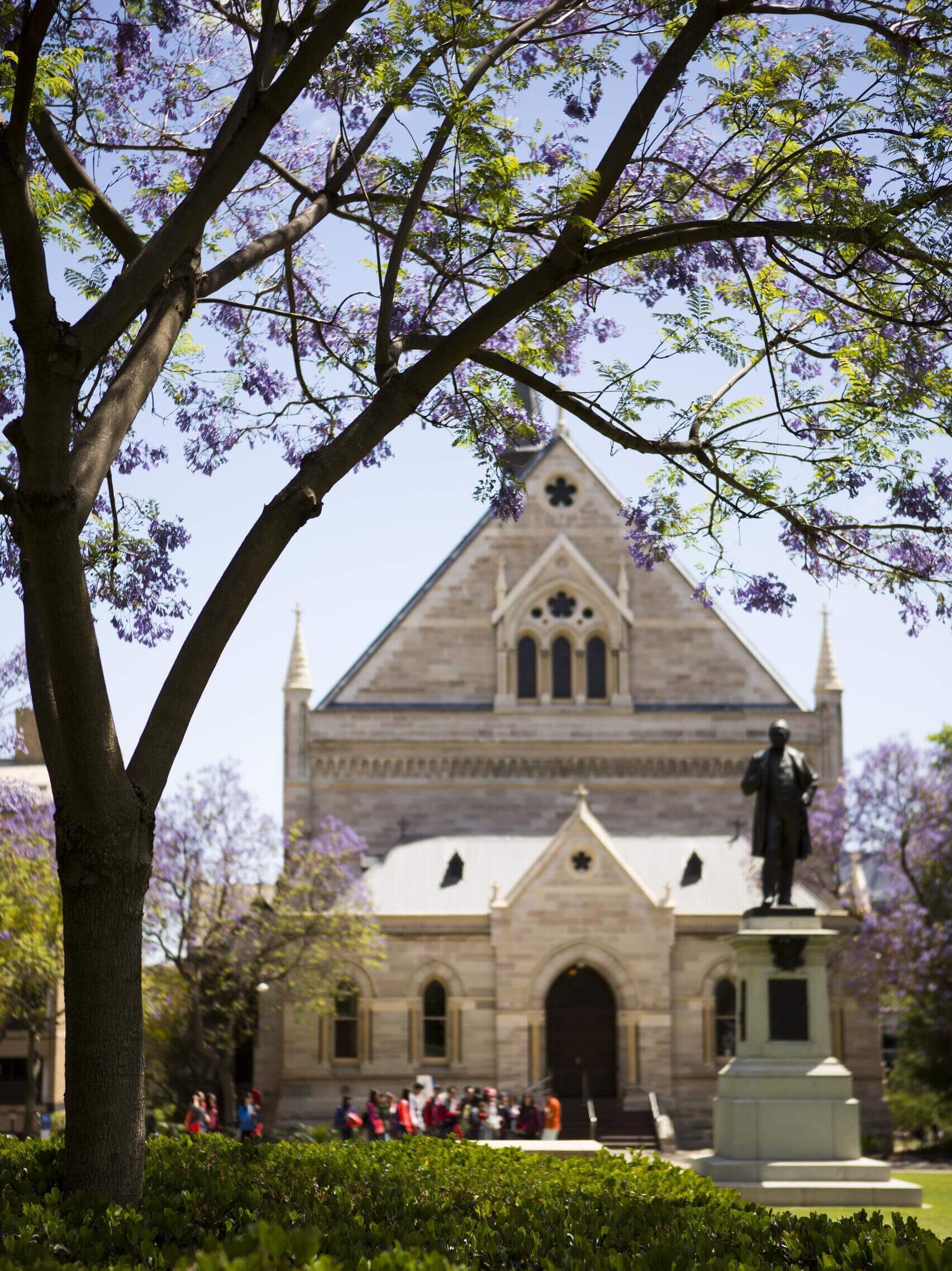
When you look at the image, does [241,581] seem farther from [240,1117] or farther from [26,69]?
[240,1117]

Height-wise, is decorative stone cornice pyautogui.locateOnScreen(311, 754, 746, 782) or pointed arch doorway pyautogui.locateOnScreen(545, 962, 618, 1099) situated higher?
decorative stone cornice pyautogui.locateOnScreen(311, 754, 746, 782)

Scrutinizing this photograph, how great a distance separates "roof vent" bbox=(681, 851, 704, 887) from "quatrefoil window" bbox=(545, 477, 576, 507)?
38.5 ft

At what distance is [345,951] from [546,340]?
29193 mm

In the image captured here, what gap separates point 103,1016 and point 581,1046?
33.6 meters

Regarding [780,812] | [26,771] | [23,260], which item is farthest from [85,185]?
[26,771]

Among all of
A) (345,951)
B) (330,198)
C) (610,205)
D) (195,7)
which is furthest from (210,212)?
(345,951)

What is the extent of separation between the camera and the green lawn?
16.7 meters

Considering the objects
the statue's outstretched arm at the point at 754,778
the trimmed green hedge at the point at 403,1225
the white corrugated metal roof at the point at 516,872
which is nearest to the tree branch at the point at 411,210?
the trimmed green hedge at the point at 403,1225

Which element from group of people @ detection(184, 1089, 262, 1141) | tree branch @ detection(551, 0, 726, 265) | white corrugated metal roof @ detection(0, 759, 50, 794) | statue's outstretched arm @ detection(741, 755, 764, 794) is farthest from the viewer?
white corrugated metal roof @ detection(0, 759, 50, 794)

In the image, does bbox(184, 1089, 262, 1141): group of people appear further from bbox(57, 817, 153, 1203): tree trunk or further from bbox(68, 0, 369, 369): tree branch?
bbox(68, 0, 369, 369): tree branch

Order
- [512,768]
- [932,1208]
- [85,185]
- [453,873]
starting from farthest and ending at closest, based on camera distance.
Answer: [512,768] → [453,873] → [932,1208] → [85,185]

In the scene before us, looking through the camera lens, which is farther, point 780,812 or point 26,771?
point 26,771

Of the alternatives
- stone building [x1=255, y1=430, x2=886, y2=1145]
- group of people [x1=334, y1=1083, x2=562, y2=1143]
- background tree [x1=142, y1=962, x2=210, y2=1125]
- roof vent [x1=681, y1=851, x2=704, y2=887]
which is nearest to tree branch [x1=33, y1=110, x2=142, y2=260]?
group of people [x1=334, y1=1083, x2=562, y2=1143]

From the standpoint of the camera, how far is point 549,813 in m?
45.7
